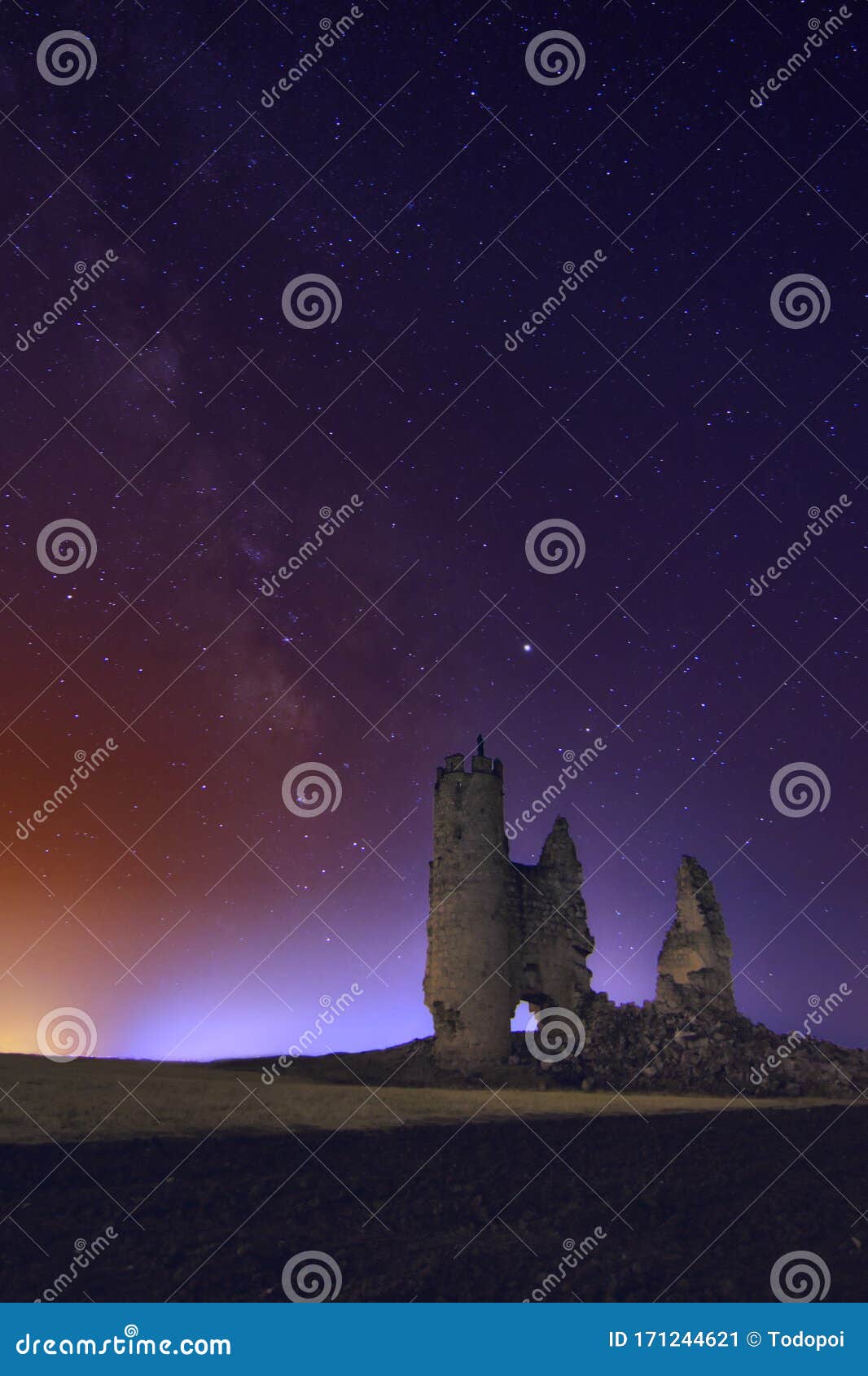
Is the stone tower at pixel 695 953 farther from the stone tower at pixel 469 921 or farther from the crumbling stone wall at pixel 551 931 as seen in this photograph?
the stone tower at pixel 469 921

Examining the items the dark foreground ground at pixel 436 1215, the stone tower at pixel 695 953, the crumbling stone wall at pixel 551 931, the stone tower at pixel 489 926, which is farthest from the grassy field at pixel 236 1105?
the crumbling stone wall at pixel 551 931

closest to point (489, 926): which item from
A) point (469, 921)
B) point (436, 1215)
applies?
point (469, 921)

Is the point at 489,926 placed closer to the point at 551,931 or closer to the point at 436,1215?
the point at 551,931

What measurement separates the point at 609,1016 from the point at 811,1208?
1612cm

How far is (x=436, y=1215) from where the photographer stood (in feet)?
37.9

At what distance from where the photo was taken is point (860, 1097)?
2222 cm

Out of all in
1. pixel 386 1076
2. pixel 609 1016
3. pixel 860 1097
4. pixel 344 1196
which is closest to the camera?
pixel 344 1196

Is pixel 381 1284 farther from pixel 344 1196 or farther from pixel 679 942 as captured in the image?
pixel 679 942

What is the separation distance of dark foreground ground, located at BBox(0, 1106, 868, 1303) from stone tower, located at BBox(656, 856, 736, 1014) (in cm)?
1317

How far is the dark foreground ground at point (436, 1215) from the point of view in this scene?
984 centimetres

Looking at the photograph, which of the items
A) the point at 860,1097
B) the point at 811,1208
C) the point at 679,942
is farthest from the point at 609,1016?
the point at 811,1208

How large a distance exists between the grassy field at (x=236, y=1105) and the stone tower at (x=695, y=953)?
5446 millimetres

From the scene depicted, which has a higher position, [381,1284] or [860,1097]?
[860,1097]

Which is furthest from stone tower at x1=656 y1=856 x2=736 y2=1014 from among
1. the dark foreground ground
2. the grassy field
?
the dark foreground ground
